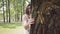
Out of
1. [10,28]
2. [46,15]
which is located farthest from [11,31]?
[46,15]

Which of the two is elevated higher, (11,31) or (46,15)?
(46,15)

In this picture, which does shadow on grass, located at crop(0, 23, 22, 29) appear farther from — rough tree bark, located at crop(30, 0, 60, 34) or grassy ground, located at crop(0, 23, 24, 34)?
rough tree bark, located at crop(30, 0, 60, 34)

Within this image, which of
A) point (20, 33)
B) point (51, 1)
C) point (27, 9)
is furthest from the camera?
point (20, 33)

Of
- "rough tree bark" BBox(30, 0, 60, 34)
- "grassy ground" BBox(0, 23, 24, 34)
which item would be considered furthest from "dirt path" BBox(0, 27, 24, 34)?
"rough tree bark" BBox(30, 0, 60, 34)

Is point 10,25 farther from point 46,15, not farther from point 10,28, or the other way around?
point 46,15

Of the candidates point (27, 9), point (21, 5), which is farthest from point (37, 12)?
point (21, 5)

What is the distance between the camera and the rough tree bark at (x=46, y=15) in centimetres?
97

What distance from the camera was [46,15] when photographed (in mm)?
985

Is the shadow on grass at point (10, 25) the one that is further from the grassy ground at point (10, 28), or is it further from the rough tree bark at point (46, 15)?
the rough tree bark at point (46, 15)

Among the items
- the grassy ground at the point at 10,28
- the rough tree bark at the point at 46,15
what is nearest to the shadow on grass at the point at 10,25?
the grassy ground at the point at 10,28

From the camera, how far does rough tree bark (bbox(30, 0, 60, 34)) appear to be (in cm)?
97

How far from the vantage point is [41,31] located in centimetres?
100

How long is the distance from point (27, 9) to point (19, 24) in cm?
40

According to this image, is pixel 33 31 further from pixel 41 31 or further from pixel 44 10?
pixel 44 10
